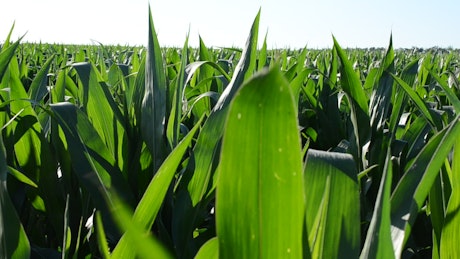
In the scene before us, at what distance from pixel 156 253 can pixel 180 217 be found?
44 centimetres

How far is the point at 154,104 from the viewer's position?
33.0 inches

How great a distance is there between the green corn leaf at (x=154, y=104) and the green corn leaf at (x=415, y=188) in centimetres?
40

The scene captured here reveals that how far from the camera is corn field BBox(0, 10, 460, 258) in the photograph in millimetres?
292

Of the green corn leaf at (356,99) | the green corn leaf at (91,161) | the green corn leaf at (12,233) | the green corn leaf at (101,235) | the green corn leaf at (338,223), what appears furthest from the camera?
the green corn leaf at (356,99)

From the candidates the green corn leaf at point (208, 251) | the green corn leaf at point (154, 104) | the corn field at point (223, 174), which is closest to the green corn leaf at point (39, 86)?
the corn field at point (223, 174)

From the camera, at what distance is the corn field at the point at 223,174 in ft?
0.96

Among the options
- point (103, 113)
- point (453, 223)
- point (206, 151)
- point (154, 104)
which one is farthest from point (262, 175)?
point (103, 113)

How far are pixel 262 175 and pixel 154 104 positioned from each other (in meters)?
0.56

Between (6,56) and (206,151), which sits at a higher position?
(6,56)

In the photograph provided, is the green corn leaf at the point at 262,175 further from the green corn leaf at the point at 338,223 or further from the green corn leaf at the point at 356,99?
the green corn leaf at the point at 356,99

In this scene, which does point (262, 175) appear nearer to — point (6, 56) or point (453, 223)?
point (453, 223)

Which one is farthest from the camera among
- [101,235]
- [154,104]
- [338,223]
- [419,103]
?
[419,103]

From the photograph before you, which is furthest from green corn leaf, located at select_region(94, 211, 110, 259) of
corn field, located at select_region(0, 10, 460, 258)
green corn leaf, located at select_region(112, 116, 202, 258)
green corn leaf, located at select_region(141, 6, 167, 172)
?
green corn leaf, located at select_region(141, 6, 167, 172)

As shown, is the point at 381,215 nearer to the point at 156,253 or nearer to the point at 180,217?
the point at 156,253
